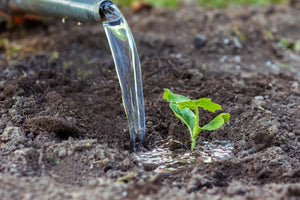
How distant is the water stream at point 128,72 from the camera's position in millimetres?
2203

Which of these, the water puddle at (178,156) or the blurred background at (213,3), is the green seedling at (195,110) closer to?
the water puddle at (178,156)

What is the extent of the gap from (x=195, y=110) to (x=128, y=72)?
522 mm

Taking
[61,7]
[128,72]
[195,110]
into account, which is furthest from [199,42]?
[195,110]

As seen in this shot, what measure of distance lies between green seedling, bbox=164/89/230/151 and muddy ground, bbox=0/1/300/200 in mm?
166

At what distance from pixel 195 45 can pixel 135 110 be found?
179 centimetres

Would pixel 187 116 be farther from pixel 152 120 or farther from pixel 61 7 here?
pixel 61 7

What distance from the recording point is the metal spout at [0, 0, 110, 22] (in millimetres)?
2396

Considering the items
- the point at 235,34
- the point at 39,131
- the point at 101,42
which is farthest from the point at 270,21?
the point at 39,131

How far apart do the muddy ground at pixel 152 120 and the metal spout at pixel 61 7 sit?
17.3 inches

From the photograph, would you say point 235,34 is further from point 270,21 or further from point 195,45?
point 270,21

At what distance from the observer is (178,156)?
83.2 inches

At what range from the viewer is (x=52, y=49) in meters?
3.69

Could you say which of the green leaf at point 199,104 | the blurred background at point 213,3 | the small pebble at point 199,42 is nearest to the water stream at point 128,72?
the green leaf at point 199,104

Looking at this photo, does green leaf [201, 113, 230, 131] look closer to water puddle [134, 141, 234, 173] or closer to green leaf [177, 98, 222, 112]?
green leaf [177, 98, 222, 112]
